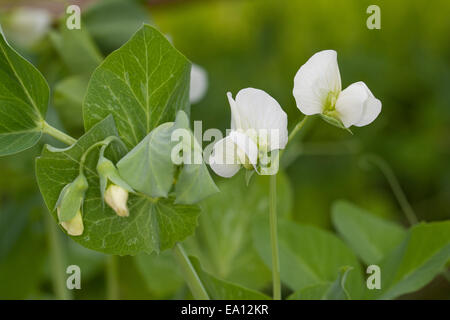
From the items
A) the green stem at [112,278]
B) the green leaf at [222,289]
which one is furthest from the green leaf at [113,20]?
the green leaf at [222,289]

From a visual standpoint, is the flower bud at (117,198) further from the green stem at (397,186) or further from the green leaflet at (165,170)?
the green stem at (397,186)

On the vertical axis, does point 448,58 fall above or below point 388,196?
above

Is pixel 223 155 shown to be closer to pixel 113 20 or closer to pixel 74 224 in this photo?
pixel 74 224

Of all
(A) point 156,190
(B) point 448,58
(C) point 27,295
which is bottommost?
(C) point 27,295

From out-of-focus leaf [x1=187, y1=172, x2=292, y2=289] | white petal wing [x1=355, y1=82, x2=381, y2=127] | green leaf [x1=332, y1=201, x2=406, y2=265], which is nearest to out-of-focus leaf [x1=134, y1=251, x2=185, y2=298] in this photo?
out-of-focus leaf [x1=187, y1=172, x2=292, y2=289]

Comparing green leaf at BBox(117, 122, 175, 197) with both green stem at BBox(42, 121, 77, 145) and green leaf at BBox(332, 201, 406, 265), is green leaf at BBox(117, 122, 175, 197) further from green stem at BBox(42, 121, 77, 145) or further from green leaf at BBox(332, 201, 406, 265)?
green leaf at BBox(332, 201, 406, 265)

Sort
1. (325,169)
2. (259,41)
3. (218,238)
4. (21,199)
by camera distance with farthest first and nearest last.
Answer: (259,41) < (325,169) < (21,199) < (218,238)
